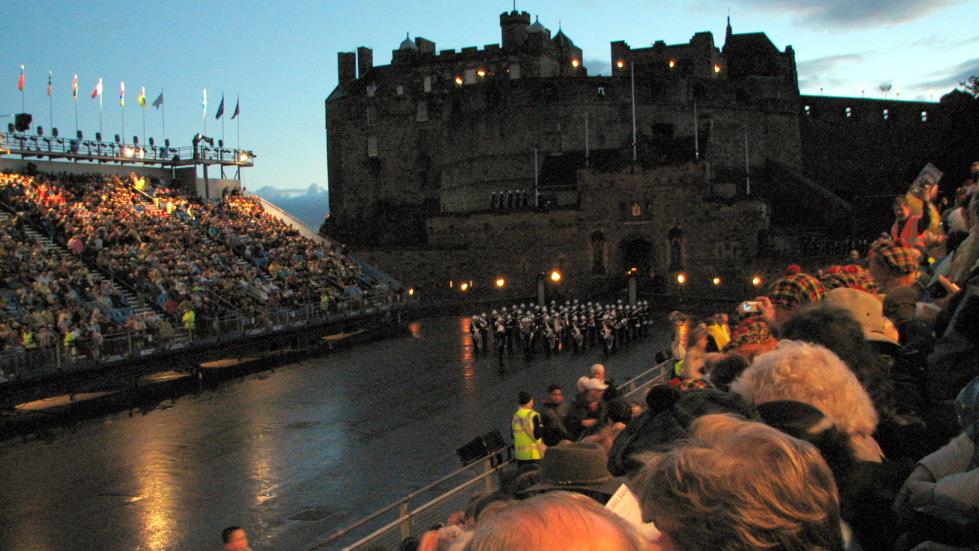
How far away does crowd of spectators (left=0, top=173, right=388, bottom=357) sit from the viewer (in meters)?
24.5

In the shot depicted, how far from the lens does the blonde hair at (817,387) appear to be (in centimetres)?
399

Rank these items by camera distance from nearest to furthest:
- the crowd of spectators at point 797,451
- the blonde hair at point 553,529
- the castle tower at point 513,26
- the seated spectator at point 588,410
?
1. the blonde hair at point 553,529
2. the crowd of spectators at point 797,451
3. the seated spectator at point 588,410
4. the castle tower at point 513,26

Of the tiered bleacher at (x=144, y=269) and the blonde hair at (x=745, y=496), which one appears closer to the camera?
the blonde hair at (x=745, y=496)

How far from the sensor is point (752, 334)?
6.76 metres

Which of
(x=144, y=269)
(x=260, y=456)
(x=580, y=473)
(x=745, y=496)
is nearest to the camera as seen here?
Answer: (x=745, y=496)

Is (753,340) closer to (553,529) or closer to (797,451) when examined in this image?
(797,451)

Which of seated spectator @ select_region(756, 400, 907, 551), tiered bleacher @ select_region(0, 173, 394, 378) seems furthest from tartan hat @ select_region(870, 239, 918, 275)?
tiered bleacher @ select_region(0, 173, 394, 378)

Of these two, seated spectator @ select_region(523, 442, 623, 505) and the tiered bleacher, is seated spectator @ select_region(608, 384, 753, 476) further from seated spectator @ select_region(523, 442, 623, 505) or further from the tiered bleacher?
the tiered bleacher

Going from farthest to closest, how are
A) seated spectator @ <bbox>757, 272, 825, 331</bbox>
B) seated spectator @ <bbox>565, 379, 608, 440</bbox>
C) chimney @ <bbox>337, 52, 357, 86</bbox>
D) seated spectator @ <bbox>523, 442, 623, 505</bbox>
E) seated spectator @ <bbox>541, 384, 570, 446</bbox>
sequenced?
1. chimney @ <bbox>337, 52, 357, 86</bbox>
2. seated spectator @ <bbox>541, 384, 570, 446</bbox>
3. seated spectator @ <bbox>565, 379, 608, 440</bbox>
4. seated spectator @ <bbox>757, 272, 825, 331</bbox>
5. seated spectator @ <bbox>523, 442, 623, 505</bbox>

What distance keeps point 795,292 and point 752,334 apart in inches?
21.5

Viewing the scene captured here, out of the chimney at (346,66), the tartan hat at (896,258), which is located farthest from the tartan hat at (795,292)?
the chimney at (346,66)

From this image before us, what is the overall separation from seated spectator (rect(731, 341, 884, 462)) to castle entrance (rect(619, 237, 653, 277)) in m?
46.1

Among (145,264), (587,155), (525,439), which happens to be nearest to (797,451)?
(525,439)

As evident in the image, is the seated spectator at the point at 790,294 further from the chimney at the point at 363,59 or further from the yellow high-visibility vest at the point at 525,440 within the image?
the chimney at the point at 363,59
